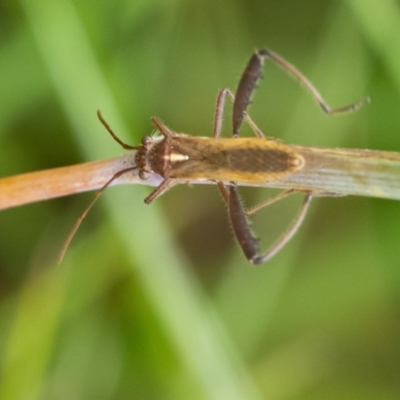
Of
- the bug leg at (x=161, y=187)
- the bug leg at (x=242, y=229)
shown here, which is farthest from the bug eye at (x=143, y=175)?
the bug leg at (x=242, y=229)

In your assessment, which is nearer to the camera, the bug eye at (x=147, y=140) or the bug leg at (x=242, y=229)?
the bug leg at (x=242, y=229)

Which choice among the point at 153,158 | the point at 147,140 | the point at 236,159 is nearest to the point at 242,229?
the point at 236,159

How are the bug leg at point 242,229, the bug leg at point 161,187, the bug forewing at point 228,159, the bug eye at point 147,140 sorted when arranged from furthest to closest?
1. the bug eye at point 147,140
2. the bug leg at point 161,187
3. the bug leg at point 242,229
4. the bug forewing at point 228,159

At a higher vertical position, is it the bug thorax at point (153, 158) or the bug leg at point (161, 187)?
the bug thorax at point (153, 158)

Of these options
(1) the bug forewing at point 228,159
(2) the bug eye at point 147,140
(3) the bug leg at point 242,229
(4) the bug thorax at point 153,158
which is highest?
(2) the bug eye at point 147,140

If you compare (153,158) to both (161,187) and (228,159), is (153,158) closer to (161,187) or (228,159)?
(161,187)

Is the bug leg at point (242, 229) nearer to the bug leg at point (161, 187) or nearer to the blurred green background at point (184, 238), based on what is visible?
the bug leg at point (161, 187)

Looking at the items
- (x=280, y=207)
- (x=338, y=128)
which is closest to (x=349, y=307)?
(x=280, y=207)

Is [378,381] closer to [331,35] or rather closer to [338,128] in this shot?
[338,128]
